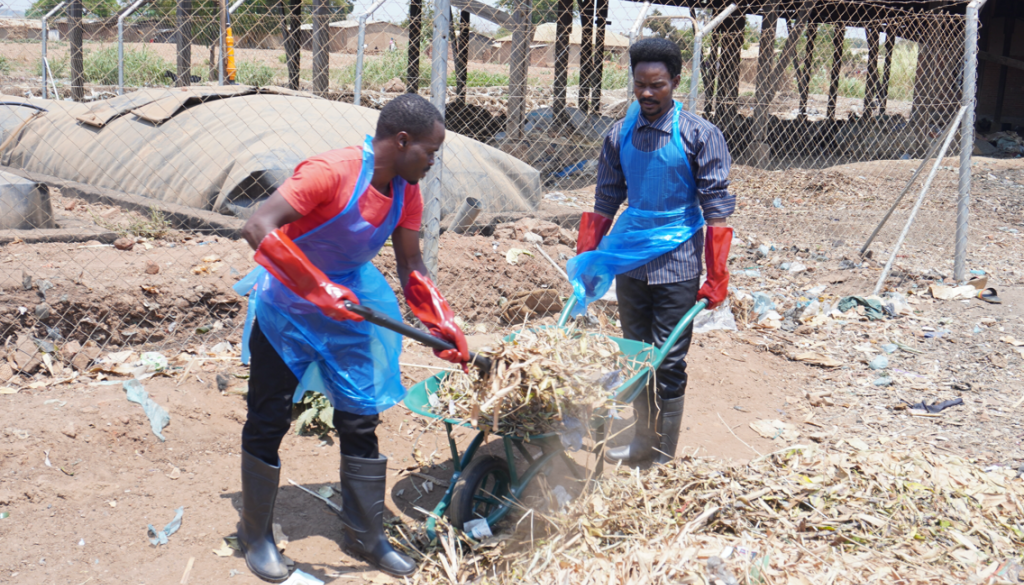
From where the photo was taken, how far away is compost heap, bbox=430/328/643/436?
2855mm

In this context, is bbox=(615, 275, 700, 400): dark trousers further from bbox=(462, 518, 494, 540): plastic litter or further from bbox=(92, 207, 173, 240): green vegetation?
bbox=(92, 207, 173, 240): green vegetation

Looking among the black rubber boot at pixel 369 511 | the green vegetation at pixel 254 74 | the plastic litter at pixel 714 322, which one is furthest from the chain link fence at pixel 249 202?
the green vegetation at pixel 254 74

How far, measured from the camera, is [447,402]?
3.09 metres

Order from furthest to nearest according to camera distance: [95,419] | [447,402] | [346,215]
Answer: [95,419] < [447,402] < [346,215]

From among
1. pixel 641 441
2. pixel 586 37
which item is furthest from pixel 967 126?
pixel 586 37

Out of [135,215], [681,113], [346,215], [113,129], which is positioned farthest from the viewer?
[113,129]

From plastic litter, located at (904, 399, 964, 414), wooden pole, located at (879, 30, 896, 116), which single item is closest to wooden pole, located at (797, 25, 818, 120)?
wooden pole, located at (879, 30, 896, 116)

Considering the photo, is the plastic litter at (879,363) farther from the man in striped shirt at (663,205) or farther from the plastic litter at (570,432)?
the plastic litter at (570,432)

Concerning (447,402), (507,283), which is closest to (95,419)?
(447,402)

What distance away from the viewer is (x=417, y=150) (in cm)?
253

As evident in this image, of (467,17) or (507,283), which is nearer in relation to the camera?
(507,283)

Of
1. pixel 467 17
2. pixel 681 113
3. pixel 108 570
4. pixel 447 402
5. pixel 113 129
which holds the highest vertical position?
pixel 467 17

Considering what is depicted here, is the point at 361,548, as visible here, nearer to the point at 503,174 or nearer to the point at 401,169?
the point at 401,169

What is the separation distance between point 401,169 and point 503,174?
5091 mm
